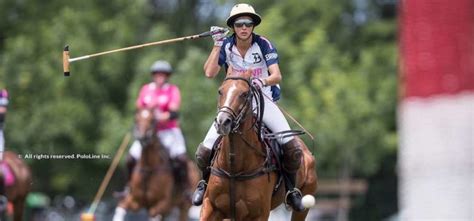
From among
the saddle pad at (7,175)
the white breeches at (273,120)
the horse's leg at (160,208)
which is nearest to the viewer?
the white breeches at (273,120)

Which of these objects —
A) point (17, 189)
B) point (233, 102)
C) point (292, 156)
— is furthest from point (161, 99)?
point (233, 102)

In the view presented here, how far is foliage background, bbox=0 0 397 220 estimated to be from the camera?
25.1m

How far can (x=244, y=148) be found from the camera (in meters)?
8.20

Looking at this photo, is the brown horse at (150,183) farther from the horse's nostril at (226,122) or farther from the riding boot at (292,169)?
the horse's nostril at (226,122)

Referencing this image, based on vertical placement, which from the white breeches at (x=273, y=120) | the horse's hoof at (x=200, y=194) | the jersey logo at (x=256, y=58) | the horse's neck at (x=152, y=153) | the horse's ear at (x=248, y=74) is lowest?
the horse's neck at (x=152, y=153)

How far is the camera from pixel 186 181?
1759 cm

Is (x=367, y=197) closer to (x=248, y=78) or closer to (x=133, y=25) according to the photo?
(x=133, y=25)

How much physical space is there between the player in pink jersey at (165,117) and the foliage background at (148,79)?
616cm

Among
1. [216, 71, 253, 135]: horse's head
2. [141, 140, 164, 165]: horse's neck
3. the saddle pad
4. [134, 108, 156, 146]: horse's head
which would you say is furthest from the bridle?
[141, 140, 164, 165]: horse's neck

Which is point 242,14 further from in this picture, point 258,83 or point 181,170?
point 181,170

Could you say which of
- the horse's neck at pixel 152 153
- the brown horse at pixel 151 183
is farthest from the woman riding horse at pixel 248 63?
the horse's neck at pixel 152 153

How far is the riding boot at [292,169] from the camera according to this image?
885 cm

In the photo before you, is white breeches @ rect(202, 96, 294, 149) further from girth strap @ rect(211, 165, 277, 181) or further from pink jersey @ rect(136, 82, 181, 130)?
pink jersey @ rect(136, 82, 181, 130)

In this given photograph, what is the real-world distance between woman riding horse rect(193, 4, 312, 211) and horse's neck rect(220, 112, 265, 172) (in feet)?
1.03
